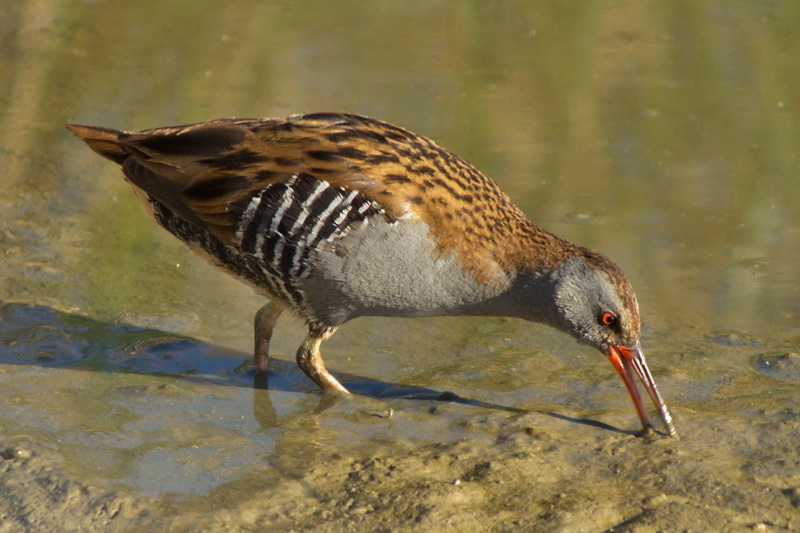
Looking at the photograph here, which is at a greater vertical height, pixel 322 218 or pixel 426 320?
pixel 322 218

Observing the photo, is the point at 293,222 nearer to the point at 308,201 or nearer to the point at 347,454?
the point at 308,201

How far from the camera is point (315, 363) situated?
4.77 metres

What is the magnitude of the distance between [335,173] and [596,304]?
130cm

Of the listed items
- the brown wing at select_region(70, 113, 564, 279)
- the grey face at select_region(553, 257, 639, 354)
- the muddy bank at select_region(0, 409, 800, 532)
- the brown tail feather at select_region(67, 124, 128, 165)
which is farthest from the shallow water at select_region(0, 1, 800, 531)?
the brown tail feather at select_region(67, 124, 128, 165)

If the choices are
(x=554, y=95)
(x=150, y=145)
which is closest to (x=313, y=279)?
(x=150, y=145)

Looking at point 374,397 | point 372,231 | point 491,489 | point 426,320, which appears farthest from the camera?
point 426,320

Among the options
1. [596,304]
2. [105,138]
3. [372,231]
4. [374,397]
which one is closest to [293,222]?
[372,231]

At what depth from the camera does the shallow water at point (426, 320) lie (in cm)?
376

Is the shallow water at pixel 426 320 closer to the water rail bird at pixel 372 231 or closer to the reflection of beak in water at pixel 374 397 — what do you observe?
the reflection of beak in water at pixel 374 397

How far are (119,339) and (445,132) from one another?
323 centimetres

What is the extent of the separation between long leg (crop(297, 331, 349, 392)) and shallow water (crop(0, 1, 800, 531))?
0.08m

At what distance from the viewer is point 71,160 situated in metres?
6.88

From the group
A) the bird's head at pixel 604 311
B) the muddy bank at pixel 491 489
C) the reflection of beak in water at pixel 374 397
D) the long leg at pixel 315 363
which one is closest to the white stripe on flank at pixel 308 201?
the long leg at pixel 315 363

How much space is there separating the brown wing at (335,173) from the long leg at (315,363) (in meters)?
0.67
